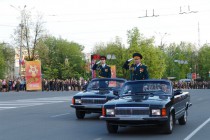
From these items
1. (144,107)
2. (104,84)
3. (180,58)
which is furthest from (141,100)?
(180,58)

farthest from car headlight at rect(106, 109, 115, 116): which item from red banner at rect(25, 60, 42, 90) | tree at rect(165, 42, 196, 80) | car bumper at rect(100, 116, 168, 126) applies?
tree at rect(165, 42, 196, 80)

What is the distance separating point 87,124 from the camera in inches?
597

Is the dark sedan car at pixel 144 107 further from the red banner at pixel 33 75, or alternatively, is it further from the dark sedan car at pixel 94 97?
the red banner at pixel 33 75

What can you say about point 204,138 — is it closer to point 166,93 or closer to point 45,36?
point 166,93

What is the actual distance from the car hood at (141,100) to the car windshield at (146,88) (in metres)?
0.45

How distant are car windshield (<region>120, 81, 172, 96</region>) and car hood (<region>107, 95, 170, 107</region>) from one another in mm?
451

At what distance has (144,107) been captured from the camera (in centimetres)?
1142

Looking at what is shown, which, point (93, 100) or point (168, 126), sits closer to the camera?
point (168, 126)

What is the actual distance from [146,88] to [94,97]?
11.5 ft

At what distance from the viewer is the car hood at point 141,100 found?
11.5 meters

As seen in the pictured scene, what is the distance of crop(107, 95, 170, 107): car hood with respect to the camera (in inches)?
454

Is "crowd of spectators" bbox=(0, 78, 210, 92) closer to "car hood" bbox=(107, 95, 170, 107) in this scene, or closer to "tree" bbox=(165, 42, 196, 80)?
"car hood" bbox=(107, 95, 170, 107)

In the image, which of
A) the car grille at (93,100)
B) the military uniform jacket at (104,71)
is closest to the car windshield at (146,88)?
the car grille at (93,100)

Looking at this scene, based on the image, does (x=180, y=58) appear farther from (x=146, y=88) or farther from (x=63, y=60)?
(x=146, y=88)
